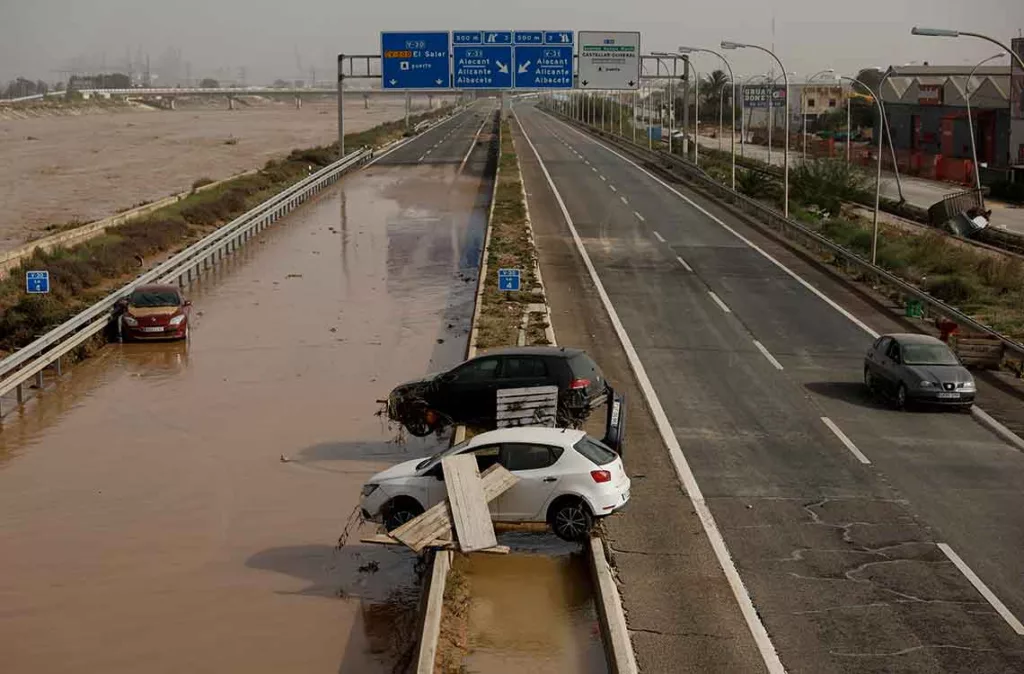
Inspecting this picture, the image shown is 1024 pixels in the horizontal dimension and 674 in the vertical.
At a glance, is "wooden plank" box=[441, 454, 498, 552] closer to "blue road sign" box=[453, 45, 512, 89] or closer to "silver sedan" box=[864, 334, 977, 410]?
"silver sedan" box=[864, 334, 977, 410]

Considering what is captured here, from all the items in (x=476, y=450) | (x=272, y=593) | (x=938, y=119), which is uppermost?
(x=938, y=119)

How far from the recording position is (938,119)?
105 m

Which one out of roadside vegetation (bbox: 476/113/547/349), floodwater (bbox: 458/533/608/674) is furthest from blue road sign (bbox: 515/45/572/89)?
floodwater (bbox: 458/533/608/674)

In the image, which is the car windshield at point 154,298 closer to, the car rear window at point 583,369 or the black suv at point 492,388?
the black suv at point 492,388

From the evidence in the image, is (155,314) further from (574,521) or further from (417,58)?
(417,58)

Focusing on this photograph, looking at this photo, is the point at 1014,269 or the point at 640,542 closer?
the point at 640,542

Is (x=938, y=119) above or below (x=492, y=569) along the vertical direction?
above

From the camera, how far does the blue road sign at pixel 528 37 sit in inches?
2837

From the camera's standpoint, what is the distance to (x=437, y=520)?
15.8 metres

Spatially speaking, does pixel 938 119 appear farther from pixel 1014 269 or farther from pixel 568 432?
pixel 568 432

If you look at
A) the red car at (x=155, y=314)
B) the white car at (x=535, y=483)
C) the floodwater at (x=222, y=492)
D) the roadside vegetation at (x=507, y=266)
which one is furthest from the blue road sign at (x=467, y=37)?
the white car at (x=535, y=483)

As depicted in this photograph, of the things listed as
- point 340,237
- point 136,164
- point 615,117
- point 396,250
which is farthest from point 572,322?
point 615,117

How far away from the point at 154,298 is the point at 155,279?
211 inches

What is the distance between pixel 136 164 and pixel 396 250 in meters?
71.4
